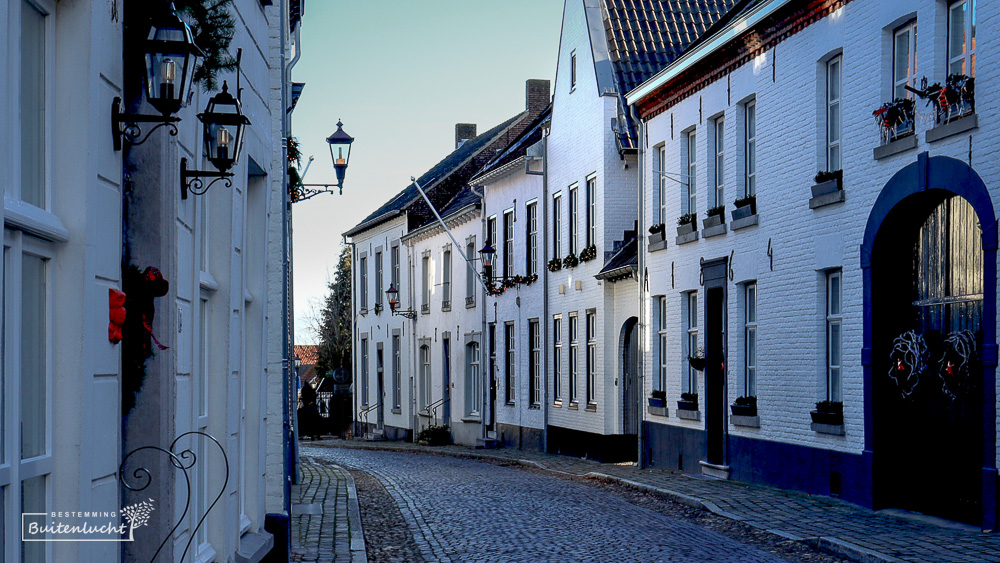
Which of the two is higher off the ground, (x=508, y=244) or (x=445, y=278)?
(x=508, y=244)

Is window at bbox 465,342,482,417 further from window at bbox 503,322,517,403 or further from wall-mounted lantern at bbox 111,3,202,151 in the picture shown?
wall-mounted lantern at bbox 111,3,202,151

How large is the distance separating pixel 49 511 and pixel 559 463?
68.8 ft

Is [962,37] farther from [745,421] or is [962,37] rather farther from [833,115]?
[745,421]

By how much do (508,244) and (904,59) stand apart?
18.4 metres

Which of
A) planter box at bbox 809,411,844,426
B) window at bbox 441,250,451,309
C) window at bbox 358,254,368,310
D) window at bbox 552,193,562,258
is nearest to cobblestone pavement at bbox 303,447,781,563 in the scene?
planter box at bbox 809,411,844,426

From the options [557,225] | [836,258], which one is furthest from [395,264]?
Result: [836,258]

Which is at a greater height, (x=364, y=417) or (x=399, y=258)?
(x=399, y=258)

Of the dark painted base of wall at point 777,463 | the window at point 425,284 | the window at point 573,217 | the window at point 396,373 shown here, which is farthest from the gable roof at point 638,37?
the window at point 396,373

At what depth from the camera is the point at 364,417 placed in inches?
1752

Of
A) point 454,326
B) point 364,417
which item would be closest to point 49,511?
point 454,326

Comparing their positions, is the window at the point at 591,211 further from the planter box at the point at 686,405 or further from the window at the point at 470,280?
the window at the point at 470,280

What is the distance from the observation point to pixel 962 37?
1242 cm

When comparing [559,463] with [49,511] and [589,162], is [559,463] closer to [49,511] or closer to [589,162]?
[589,162]

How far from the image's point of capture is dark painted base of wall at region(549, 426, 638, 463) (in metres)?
24.3
